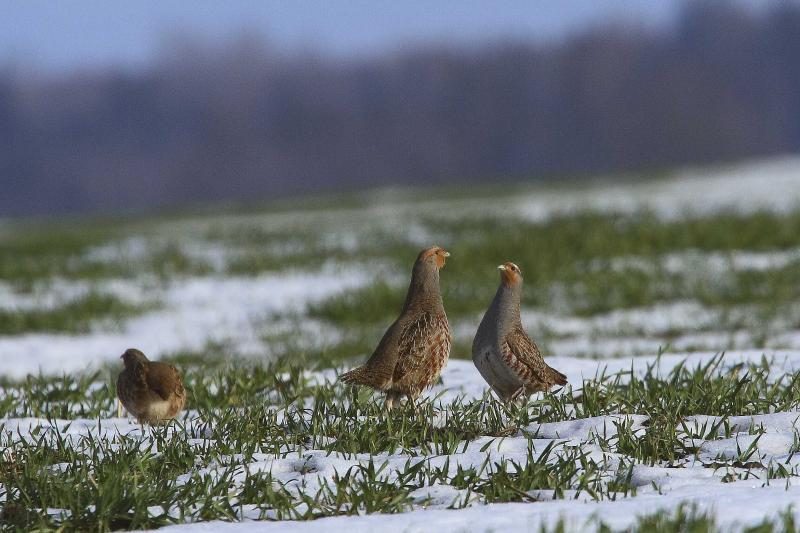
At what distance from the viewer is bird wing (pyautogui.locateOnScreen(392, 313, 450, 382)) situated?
17.7ft

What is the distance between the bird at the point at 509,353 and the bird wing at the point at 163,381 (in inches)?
66.7

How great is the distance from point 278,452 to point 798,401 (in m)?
2.67

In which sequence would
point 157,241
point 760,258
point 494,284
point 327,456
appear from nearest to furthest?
1. point 327,456
2. point 494,284
3. point 760,258
4. point 157,241

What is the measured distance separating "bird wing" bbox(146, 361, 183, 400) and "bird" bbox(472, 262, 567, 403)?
1693 millimetres

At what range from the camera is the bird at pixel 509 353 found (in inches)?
212

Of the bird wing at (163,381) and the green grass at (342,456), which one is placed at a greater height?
the bird wing at (163,381)

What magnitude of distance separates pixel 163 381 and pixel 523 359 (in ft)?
6.54

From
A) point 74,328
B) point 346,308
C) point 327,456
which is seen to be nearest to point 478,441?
point 327,456

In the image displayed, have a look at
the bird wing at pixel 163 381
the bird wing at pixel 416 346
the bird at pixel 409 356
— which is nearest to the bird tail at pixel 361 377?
the bird at pixel 409 356

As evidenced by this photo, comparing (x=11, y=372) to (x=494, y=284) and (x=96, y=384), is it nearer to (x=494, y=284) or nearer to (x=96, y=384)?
(x=96, y=384)

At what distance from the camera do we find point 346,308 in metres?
12.1

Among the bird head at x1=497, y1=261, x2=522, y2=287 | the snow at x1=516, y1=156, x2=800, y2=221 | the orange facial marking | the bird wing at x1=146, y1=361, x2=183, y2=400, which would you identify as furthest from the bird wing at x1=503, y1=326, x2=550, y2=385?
the snow at x1=516, y1=156, x2=800, y2=221

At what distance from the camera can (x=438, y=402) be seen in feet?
20.7

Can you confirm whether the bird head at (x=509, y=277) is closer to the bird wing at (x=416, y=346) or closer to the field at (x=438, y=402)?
the bird wing at (x=416, y=346)
